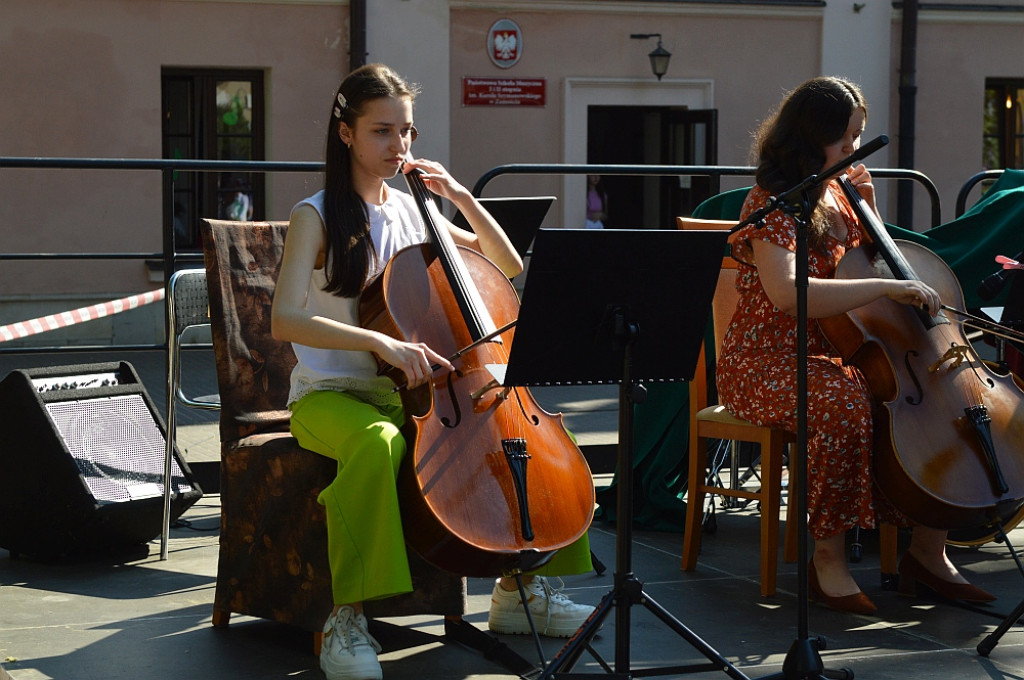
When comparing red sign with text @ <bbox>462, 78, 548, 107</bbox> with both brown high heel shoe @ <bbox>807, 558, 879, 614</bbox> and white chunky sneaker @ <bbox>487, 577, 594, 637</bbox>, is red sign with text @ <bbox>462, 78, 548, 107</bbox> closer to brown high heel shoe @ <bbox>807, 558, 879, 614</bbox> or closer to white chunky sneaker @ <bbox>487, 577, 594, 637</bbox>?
brown high heel shoe @ <bbox>807, 558, 879, 614</bbox>

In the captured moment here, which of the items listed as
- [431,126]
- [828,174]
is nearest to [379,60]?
[431,126]

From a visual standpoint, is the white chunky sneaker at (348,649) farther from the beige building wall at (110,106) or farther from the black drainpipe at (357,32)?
the black drainpipe at (357,32)

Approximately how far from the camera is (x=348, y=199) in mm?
3535

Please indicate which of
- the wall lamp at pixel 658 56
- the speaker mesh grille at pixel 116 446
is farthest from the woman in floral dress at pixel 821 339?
the wall lamp at pixel 658 56

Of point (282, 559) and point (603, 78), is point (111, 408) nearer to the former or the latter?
point (282, 559)

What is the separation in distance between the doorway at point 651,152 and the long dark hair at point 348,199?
30.2 feet

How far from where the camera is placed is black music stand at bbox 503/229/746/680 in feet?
9.25

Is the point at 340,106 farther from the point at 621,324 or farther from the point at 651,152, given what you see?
the point at 651,152

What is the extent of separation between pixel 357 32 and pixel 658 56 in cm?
279

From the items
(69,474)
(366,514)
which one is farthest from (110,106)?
(366,514)

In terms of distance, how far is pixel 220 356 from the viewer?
3.89 m

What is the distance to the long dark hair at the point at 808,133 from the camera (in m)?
3.88

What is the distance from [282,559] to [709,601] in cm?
125

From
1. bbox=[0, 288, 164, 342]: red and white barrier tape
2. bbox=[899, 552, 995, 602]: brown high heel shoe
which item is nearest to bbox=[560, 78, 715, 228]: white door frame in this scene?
bbox=[0, 288, 164, 342]: red and white barrier tape
